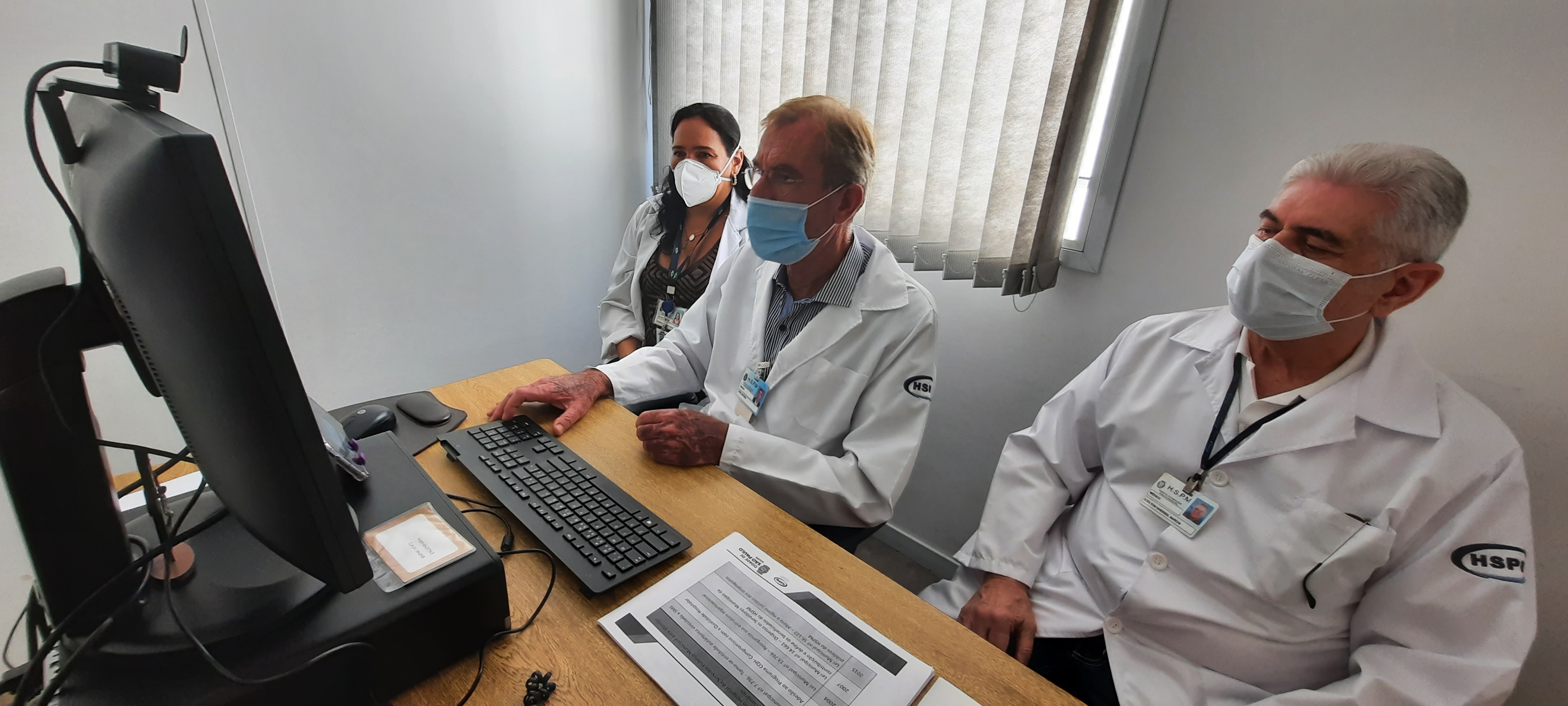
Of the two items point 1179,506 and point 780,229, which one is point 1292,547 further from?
point 780,229

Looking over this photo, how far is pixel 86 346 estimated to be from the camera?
549 mm

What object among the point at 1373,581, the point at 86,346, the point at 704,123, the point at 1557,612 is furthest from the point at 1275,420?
the point at 704,123

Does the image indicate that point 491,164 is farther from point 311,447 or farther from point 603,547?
point 311,447

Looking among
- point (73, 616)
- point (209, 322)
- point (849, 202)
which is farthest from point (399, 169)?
point (209, 322)

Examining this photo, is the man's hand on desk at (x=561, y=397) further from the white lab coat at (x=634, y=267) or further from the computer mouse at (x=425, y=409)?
the white lab coat at (x=634, y=267)

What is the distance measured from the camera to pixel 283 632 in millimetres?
579

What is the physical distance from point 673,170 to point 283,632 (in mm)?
1628

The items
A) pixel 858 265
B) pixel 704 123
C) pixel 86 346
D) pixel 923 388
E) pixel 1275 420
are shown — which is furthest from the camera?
pixel 704 123

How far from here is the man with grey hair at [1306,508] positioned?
86cm

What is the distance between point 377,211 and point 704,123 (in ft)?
3.68

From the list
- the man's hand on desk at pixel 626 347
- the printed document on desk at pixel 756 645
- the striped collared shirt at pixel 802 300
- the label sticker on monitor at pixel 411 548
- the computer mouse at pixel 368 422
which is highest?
the striped collared shirt at pixel 802 300

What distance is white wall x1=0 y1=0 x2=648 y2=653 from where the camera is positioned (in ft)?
4.84

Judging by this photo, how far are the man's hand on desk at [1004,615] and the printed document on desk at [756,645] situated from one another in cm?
44

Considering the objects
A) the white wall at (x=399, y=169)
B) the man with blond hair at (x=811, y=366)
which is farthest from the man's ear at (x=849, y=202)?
the white wall at (x=399, y=169)
